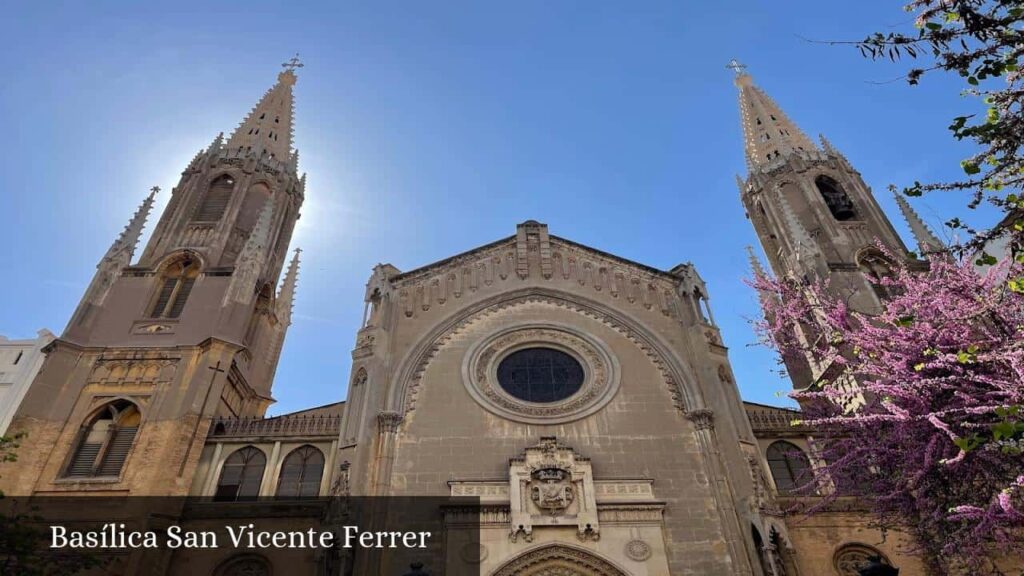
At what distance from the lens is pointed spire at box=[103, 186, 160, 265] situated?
2269 cm

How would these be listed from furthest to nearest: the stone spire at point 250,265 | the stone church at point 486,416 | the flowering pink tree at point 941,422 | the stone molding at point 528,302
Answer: the stone spire at point 250,265 < the stone molding at point 528,302 < the stone church at point 486,416 < the flowering pink tree at point 941,422

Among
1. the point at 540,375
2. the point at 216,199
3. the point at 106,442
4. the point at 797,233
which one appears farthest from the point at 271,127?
the point at 797,233

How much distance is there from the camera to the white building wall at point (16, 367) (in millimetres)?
19812

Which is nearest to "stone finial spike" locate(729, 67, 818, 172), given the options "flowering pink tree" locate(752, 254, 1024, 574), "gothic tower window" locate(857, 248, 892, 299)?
"gothic tower window" locate(857, 248, 892, 299)

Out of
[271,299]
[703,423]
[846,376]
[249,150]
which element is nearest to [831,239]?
[846,376]

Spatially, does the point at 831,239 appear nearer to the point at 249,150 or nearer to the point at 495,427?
the point at 495,427

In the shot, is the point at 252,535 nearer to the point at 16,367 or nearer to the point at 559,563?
the point at 559,563

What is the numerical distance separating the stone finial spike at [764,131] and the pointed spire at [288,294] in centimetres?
2515

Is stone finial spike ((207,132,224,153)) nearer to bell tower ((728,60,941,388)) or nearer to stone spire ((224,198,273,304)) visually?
stone spire ((224,198,273,304))

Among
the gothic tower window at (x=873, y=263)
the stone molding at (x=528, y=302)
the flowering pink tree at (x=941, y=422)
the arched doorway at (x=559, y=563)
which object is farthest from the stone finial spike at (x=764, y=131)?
the arched doorway at (x=559, y=563)

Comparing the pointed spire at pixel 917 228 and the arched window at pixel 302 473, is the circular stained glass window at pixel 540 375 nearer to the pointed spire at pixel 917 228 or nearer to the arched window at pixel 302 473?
the arched window at pixel 302 473

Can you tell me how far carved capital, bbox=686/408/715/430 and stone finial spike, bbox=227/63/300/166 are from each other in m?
24.6

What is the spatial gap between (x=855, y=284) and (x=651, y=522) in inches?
546

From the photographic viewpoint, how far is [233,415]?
67.4 feet
